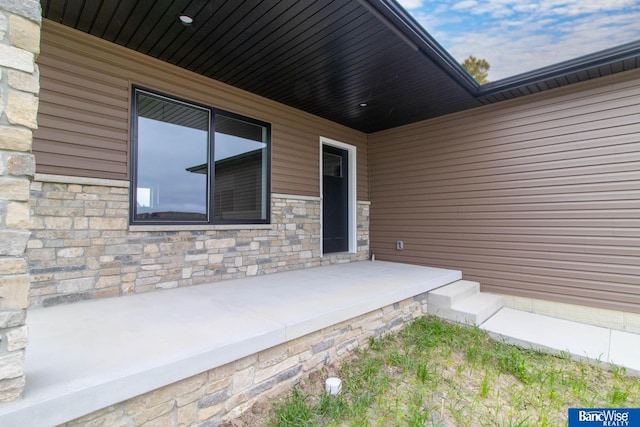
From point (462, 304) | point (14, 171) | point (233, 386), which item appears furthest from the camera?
point (462, 304)

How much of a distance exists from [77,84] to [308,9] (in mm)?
2352

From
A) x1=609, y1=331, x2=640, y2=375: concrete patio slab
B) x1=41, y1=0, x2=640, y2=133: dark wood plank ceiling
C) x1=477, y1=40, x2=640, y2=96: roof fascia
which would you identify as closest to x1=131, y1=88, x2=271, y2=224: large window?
x1=41, y1=0, x2=640, y2=133: dark wood plank ceiling

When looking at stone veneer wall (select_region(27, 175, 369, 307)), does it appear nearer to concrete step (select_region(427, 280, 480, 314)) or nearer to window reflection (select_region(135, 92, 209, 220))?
window reflection (select_region(135, 92, 209, 220))

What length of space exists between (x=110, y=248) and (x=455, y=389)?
3477 millimetres

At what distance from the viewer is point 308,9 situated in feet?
8.99

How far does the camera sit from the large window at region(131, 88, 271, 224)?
11.3ft

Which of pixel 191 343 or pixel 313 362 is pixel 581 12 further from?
pixel 191 343

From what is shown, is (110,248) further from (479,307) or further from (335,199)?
(479,307)

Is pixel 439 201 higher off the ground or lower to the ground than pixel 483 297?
higher

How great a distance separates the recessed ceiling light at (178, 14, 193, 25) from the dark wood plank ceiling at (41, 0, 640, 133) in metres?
0.03

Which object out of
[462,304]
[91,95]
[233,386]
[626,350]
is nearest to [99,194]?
[91,95]

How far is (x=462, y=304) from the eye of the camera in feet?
13.1

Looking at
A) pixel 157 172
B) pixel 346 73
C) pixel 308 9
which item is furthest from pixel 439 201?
pixel 157 172

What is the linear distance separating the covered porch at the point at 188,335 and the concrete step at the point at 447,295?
15 centimetres
